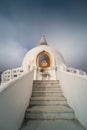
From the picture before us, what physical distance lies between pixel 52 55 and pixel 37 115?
22.9 ft

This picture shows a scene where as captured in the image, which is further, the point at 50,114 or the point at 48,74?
the point at 48,74

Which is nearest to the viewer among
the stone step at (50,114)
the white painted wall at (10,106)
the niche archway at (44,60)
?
the white painted wall at (10,106)

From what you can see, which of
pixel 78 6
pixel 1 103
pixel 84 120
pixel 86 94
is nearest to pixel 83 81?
pixel 86 94

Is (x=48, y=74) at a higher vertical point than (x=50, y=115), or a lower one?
higher

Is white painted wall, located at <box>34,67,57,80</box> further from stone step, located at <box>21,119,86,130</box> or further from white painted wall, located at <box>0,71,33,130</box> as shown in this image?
white painted wall, located at <box>0,71,33,130</box>

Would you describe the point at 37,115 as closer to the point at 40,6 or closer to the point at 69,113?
the point at 69,113

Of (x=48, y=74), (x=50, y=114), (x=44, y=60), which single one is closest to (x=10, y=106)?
(x=50, y=114)

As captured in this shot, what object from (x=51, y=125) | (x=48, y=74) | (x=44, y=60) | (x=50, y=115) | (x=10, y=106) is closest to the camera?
(x=10, y=106)

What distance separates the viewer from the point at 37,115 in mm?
3043

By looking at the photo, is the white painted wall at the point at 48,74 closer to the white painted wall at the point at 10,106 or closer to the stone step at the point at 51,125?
the stone step at the point at 51,125

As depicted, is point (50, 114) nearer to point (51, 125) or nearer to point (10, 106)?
point (51, 125)

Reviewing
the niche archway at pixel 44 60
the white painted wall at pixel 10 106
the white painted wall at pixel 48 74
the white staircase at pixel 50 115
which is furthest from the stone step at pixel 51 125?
the niche archway at pixel 44 60

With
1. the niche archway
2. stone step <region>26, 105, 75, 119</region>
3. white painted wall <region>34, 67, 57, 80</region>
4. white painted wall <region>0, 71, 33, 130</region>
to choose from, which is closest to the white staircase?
stone step <region>26, 105, 75, 119</region>

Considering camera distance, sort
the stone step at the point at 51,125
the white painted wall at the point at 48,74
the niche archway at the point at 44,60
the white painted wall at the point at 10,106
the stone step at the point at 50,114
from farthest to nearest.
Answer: the niche archway at the point at 44,60
the white painted wall at the point at 48,74
the stone step at the point at 50,114
the stone step at the point at 51,125
the white painted wall at the point at 10,106
